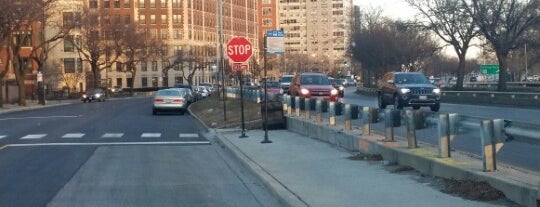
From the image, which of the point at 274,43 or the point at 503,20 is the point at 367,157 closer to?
the point at 274,43

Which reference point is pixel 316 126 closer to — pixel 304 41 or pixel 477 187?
pixel 477 187

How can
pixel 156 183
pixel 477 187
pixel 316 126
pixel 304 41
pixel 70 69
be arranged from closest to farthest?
pixel 477 187, pixel 156 183, pixel 316 126, pixel 304 41, pixel 70 69

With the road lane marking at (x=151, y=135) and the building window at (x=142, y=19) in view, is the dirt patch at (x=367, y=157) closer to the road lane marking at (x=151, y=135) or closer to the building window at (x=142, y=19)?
the road lane marking at (x=151, y=135)

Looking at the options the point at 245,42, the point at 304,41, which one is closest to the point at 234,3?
the point at 304,41

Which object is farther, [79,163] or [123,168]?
[79,163]

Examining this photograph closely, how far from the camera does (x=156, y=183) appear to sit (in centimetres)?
1288

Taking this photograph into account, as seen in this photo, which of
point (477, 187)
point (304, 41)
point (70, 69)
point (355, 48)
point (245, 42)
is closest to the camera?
point (477, 187)

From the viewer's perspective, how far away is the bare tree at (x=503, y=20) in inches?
2058

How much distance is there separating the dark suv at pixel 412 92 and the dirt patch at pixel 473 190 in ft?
62.5

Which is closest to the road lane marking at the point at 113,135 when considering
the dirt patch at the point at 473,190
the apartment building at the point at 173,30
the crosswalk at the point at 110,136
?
the crosswalk at the point at 110,136

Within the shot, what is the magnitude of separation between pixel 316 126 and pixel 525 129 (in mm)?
10797

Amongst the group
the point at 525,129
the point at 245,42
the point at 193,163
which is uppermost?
the point at 245,42

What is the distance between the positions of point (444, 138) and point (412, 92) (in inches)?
702

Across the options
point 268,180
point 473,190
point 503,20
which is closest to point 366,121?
point 268,180
